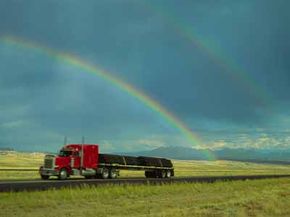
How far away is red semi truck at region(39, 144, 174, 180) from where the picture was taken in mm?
49531

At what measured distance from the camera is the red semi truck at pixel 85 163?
49.5 metres

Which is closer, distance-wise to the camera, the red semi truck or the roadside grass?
the roadside grass

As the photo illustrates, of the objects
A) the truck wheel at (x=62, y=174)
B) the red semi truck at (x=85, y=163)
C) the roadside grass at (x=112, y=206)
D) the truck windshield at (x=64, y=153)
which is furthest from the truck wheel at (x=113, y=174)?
the roadside grass at (x=112, y=206)

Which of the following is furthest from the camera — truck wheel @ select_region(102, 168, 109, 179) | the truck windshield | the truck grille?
truck wheel @ select_region(102, 168, 109, 179)

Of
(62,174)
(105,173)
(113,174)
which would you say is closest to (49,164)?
(62,174)

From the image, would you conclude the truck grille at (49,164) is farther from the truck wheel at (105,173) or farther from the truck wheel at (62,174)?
the truck wheel at (105,173)

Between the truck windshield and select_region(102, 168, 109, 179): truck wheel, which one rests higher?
the truck windshield

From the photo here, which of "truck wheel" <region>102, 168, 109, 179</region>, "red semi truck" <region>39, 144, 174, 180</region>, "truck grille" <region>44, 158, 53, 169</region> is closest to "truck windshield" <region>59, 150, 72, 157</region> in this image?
"red semi truck" <region>39, 144, 174, 180</region>

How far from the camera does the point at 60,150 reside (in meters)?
52.1

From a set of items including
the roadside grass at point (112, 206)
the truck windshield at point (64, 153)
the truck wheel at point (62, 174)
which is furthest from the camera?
the truck windshield at point (64, 153)

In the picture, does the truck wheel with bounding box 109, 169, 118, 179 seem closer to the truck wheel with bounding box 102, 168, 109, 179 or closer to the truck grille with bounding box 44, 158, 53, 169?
the truck wheel with bounding box 102, 168, 109, 179

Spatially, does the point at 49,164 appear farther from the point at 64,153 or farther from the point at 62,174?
the point at 64,153

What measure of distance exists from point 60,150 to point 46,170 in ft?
11.9

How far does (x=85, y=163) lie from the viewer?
A: 53125mm
